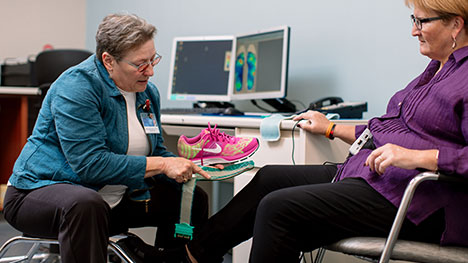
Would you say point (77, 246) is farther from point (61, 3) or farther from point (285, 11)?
point (61, 3)

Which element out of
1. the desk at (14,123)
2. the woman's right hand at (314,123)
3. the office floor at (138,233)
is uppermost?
the woman's right hand at (314,123)

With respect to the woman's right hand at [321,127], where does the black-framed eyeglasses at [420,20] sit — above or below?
above

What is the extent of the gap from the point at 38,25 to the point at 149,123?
3086 mm

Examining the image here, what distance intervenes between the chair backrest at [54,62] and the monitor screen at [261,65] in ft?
3.45

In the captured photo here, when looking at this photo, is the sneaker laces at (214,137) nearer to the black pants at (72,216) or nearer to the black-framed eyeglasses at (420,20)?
the black pants at (72,216)

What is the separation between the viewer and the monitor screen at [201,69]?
289 centimetres

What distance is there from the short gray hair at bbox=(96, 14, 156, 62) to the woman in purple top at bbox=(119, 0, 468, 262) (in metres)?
0.66

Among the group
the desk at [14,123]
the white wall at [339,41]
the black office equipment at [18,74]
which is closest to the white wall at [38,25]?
the black office equipment at [18,74]

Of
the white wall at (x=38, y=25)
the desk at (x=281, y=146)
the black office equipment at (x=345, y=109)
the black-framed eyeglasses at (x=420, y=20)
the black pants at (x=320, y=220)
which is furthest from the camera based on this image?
the white wall at (x=38, y=25)

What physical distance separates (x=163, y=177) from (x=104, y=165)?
0.37 m

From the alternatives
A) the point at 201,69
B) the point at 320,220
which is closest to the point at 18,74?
the point at 201,69

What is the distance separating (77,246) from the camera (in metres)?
1.40

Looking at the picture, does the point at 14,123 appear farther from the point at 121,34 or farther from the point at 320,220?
the point at 320,220

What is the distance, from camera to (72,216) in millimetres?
1403
